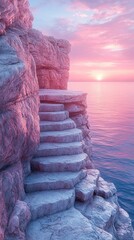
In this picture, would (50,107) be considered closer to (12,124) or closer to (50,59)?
(50,59)

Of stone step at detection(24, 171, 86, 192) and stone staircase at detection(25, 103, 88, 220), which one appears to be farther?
stone step at detection(24, 171, 86, 192)

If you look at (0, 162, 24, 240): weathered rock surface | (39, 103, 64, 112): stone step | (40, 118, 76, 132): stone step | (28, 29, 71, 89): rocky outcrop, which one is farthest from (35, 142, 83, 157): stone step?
(28, 29, 71, 89): rocky outcrop

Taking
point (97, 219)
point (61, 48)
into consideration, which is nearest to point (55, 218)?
point (97, 219)

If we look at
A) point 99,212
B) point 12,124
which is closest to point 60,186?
point 99,212

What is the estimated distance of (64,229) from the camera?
580 cm

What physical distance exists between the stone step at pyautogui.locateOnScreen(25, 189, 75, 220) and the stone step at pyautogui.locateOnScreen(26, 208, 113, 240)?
0.49ft

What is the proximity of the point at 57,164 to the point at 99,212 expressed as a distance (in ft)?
5.92

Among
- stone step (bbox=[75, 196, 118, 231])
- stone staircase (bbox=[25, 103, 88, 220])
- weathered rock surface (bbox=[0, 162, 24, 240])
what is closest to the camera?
weathered rock surface (bbox=[0, 162, 24, 240])

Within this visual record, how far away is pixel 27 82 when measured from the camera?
649 cm

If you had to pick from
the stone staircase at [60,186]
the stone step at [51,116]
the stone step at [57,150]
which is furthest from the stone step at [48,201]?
the stone step at [51,116]

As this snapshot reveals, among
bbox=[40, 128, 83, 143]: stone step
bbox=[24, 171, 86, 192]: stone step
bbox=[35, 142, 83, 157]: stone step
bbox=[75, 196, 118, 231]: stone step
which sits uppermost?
bbox=[40, 128, 83, 143]: stone step

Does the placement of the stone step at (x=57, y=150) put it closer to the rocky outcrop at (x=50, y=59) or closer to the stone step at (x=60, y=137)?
the stone step at (x=60, y=137)

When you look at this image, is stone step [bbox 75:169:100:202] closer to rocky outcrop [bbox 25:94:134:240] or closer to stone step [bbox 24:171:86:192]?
rocky outcrop [bbox 25:94:134:240]

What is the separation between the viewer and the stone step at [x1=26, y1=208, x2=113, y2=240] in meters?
5.59
